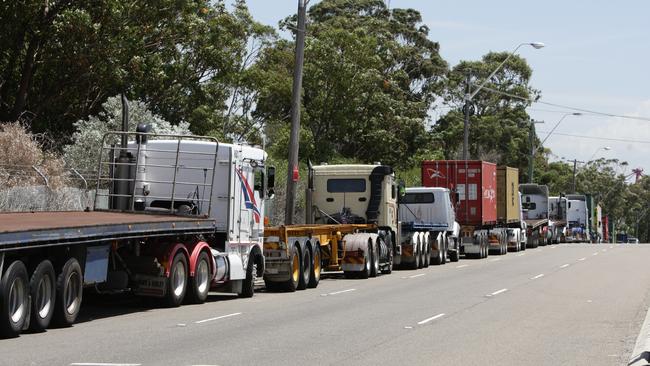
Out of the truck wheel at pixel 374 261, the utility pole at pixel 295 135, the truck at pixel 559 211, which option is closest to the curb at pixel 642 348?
the truck wheel at pixel 374 261

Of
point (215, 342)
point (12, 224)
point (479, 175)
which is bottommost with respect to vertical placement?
point (215, 342)

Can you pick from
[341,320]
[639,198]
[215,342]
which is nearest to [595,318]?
[341,320]

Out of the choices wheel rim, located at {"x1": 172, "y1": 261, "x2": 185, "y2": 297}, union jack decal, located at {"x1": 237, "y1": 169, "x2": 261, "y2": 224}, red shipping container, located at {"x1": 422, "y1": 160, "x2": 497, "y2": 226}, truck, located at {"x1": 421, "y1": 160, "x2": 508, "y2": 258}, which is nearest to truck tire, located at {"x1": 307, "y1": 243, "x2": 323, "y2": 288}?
union jack decal, located at {"x1": 237, "y1": 169, "x2": 261, "y2": 224}

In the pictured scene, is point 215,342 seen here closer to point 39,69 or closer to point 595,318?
point 595,318

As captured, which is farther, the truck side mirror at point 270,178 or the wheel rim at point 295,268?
the wheel rim at point 295,268

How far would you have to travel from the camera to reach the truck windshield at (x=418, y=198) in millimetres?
38938

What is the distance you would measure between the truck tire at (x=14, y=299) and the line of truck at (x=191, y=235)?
0.05 ft

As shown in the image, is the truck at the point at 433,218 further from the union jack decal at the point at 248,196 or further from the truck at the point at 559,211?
the truck at the point at 559,211

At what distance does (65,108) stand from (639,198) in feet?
385

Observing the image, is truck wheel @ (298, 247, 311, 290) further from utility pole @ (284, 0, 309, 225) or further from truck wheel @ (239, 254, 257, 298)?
utility pole @ (284, 0, 309, 225)

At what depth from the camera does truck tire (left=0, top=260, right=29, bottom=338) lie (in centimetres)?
1366

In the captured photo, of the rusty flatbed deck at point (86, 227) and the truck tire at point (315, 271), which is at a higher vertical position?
the rusty flatbed deck at point (86, 227)

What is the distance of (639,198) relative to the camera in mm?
144375

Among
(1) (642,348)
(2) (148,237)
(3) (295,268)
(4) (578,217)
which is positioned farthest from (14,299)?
(4) (578,217)
